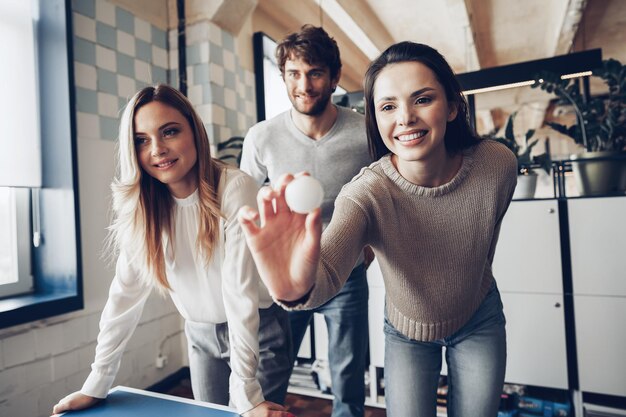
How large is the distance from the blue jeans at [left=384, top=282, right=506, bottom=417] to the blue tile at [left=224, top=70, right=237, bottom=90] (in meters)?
2.47

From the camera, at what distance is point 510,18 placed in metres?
5.06

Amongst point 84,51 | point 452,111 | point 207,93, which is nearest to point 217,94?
point 207,93

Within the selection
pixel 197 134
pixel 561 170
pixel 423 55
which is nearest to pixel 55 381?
pixel 197 134

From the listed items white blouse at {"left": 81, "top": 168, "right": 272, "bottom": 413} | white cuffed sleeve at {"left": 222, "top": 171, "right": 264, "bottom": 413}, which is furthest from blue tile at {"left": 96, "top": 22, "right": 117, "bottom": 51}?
white cuffed sleeve at {"left": 222, "top": 171, "right": 264, "bottom": 413}

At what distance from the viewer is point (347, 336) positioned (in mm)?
1701

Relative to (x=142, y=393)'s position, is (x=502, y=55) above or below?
above

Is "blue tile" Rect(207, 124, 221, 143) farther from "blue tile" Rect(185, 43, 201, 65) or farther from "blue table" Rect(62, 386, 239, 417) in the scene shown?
"blue table" Rect(62, 386, 239, 417)

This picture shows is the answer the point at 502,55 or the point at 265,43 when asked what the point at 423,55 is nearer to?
the point at 265,43

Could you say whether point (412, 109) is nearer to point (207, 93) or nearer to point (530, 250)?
point (530, 250)

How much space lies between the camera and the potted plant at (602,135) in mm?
2203

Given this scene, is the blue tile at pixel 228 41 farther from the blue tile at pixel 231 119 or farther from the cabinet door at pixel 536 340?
the cabinet door at pixel 536 340

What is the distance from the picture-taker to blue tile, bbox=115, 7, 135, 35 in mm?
2551

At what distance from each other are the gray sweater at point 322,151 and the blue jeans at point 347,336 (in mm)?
301

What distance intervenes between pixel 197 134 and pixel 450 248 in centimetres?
80
